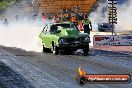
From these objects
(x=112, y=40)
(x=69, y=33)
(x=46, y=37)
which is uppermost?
(x=69, y=33)

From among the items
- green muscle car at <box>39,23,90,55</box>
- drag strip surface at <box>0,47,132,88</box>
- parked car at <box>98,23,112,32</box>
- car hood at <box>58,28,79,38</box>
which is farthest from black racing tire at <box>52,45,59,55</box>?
parked car at <box>98,23,112,32</box>

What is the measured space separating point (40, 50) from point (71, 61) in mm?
6187

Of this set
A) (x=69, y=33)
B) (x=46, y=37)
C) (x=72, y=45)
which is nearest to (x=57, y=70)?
(x=72, y=45)

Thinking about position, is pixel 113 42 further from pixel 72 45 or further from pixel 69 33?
pixel 72 45

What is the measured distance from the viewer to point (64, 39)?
18.5 m

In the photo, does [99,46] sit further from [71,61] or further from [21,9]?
[21,9]

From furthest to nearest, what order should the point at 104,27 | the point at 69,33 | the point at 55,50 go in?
the point at 104,27 < the point at 69,33 < the point at 55,50

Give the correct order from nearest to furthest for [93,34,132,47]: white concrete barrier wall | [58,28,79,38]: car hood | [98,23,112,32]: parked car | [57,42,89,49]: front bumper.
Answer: [57,42,89,49]: front bumper
[58,28,79,38]: car hood
[93,34,132,47]: white concrete barrier wall
[98,23,112,32]: parked car

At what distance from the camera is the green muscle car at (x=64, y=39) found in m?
18.5

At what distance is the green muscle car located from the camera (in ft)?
60.6

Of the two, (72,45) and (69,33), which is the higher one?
(69,33)

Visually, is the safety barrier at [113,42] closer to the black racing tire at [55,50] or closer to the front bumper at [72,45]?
the front bumper at [72,45]

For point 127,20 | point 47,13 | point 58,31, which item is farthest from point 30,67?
point 47,13

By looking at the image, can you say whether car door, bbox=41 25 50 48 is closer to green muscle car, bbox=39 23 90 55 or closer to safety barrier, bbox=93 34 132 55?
green muscle car, bbox=39 23 90 55
